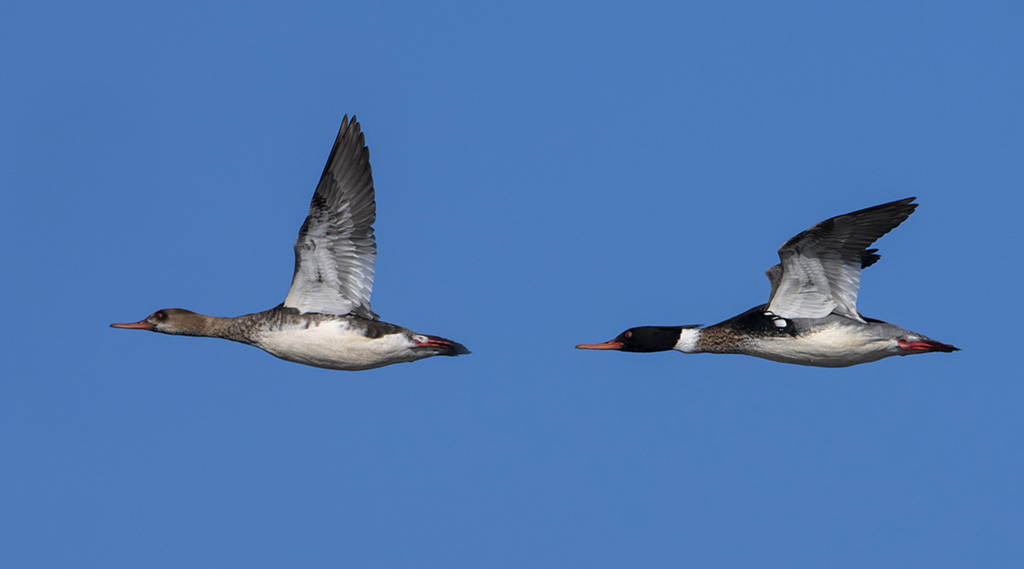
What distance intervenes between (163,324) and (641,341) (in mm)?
5850

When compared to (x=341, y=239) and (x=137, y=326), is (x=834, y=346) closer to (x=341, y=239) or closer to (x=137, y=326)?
(x=341, y=239)

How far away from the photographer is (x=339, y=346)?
18.8m

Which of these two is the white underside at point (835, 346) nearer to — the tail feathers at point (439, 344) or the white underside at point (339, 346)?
the tail feathers at point (439, 344)

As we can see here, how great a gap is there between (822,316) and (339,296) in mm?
5624

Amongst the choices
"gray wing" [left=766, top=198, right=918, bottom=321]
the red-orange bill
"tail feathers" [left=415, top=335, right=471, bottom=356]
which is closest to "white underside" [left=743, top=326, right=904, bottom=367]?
"gray wing" [left=766, top=198, right=918, bottom=321]

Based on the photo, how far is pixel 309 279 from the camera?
746 inches

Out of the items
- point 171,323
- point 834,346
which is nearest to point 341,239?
point 171,323

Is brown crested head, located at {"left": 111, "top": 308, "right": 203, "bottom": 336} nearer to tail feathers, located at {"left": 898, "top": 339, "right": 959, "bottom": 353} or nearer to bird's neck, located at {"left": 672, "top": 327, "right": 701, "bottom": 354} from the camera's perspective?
bird's neck, located at {"left": 672, "top": 327, "right": 701, "bottom": 354}

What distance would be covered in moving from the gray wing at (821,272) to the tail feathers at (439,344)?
379 centimetres

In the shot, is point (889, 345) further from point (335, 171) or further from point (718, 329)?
point (335, 171)

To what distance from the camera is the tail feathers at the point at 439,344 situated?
1872 cm

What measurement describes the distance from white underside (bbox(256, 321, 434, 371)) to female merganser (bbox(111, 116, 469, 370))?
1 centimetres

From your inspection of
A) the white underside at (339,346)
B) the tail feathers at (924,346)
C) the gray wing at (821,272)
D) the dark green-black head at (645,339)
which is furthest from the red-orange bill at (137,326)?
the tail feathers at (924,346)

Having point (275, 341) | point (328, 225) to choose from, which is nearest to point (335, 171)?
point (328, 225)
